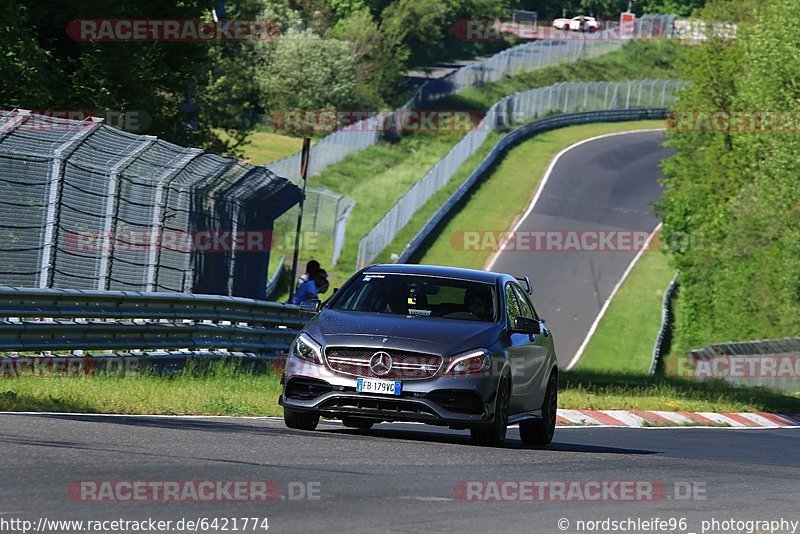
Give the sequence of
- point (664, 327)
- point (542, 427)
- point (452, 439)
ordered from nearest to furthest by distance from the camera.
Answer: point (452, 439) → point (542, 427) → point (664, 327)

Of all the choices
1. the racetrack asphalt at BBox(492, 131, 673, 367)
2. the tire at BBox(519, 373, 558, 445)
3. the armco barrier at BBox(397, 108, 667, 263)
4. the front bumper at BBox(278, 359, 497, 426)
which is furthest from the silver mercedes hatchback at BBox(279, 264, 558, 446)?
the armco barrier at BBox(397, 108, 667, 263)

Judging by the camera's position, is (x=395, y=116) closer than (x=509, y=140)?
No

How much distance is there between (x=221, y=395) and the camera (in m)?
16.6

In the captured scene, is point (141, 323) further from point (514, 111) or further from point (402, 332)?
point (514, 111)

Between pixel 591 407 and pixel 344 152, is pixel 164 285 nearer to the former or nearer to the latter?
pixel 591 407

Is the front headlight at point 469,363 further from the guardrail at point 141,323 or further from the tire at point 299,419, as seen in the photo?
the guardrail at point 141,323

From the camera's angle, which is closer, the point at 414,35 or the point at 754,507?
the point at 754,507

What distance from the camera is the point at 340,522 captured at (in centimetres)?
823

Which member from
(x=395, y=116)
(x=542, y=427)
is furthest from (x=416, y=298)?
(x=395, y=116)

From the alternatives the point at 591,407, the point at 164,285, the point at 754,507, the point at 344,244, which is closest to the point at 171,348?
the point at 164,285

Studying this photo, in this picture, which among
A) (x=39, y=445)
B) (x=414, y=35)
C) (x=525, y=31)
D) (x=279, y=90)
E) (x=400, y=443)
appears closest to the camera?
(x=39, y=445)

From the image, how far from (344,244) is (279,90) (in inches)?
1337

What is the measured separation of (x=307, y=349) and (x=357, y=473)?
3049mm

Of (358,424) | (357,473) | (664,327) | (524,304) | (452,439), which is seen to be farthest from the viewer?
(664,327)
